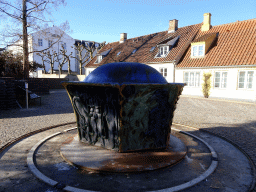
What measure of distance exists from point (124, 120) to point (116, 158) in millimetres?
819

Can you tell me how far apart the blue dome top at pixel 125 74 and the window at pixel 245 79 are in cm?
1370

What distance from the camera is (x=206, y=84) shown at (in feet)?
56.0

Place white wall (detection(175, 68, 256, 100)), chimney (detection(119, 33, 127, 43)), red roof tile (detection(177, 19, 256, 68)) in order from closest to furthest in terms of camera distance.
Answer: white wall (detection(175, 68, 256, 100)), red roof tile (detection(177, 19, 256, 68)), chimney (detection(119, 33, 127, 43))

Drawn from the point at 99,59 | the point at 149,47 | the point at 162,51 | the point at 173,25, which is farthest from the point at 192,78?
the point at 99,59

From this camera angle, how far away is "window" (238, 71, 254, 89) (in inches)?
585

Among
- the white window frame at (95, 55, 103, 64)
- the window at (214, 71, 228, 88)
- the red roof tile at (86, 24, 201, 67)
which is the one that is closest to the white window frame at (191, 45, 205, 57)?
the red roof tile at (86, 24, 201, 67)

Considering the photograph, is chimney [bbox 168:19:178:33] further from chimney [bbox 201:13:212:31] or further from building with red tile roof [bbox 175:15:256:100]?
chimney [bbox 201:13:212:31]

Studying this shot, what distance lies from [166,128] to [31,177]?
9.75 feet

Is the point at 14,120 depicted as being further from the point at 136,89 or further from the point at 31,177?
the point at 136,89

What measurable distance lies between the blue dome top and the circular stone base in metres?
1.60

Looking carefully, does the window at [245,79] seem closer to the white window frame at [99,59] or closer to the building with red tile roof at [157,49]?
the building with red tile roof at [157,49]

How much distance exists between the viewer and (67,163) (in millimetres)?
3824

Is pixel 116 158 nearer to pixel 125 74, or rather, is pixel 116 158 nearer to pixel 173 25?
pixel 125 74

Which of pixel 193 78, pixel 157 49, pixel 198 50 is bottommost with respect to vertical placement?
pixel 193 78
